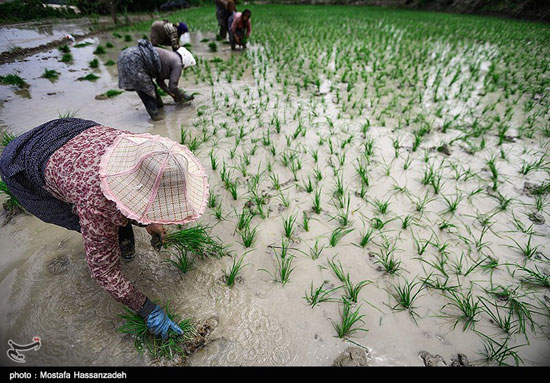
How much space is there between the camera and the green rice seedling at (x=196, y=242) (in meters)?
1.87

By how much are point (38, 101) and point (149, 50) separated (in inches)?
95.6

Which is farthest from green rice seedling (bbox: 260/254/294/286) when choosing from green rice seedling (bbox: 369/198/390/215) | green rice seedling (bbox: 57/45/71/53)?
green rice seedling (bbox: 57/45/71/53)

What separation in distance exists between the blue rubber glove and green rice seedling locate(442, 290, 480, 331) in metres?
1.71

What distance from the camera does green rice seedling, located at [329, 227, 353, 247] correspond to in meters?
1.97

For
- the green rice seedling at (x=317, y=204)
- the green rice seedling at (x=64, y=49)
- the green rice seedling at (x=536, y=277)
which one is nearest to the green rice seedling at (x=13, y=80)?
the green rice seedling at (x=64, y=49)

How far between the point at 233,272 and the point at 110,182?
3.27ft

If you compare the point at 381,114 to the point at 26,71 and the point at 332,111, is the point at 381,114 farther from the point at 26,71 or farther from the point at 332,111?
the point at 26,71

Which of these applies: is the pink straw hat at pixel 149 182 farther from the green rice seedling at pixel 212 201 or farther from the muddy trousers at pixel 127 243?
the green rice seedling at pixel 212 201

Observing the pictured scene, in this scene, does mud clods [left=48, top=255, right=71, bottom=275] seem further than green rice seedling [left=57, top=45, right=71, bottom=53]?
No

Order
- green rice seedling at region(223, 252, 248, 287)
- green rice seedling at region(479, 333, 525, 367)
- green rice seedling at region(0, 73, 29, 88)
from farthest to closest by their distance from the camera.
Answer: green rice seedling at region(0, 73, 29, 88)
green rice seedling at region(223, 252, 248, 287)
green rice seedling at region(479, 333, 525, 367)

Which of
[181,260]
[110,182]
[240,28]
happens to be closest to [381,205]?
[181,260]

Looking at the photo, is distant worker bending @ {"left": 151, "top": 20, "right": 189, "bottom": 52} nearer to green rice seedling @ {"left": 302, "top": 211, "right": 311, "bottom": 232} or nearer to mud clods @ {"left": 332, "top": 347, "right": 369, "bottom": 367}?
A: green rice seedling @ {"left": 302, "top": 211, "right": 311, "bottom": 232}

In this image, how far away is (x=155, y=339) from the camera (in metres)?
1.43

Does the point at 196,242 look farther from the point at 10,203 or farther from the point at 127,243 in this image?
the point at 10,203
